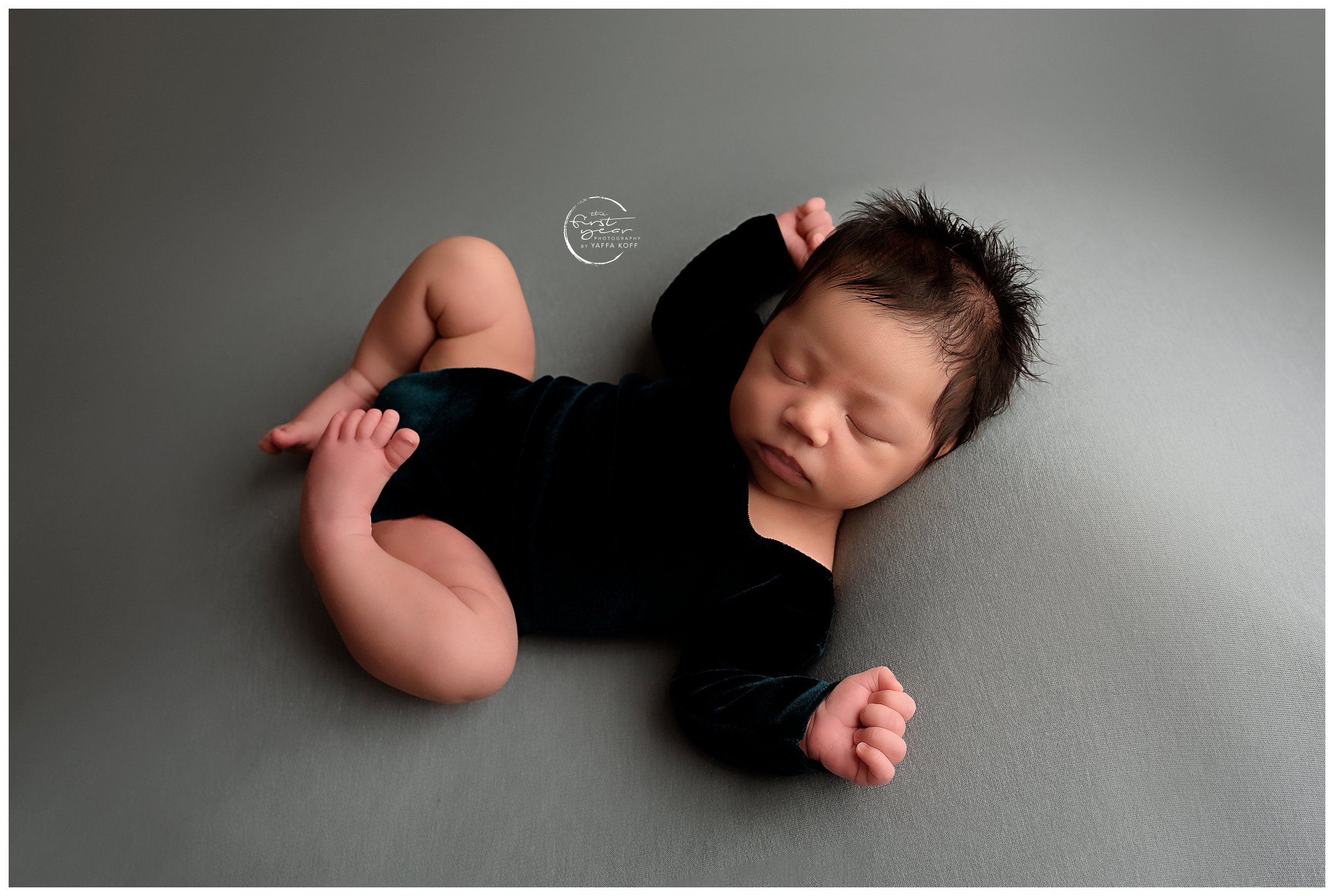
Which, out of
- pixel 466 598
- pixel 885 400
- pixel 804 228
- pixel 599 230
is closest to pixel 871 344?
pixel 885 400

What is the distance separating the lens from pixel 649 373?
1.21 meters

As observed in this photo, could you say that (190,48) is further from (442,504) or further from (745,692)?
(745,692)

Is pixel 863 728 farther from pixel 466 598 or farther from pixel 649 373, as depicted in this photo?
pixel 649 373

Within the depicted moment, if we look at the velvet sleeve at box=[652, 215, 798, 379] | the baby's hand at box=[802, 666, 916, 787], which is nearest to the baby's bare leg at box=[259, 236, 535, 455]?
the velvet sleeve at box=[652, 215, 798, 379]

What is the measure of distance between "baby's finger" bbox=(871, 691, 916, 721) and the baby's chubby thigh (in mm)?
371

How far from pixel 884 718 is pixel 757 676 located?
0.51 feet

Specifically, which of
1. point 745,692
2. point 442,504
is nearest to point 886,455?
point 745,692

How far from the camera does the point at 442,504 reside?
1024 millimetres

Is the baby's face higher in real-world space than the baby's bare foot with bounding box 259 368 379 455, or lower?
higher

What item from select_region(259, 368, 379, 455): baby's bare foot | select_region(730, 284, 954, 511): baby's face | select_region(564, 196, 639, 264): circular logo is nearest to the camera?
select_region(730, 284, 954, 511): baby's face

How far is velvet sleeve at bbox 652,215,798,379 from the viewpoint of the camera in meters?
1.14

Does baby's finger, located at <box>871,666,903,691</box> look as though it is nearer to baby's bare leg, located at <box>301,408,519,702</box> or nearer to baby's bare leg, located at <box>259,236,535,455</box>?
baby's bare leg, located at <box>301,408,519,702</box>

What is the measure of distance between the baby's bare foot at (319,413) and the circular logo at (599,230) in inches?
14.2

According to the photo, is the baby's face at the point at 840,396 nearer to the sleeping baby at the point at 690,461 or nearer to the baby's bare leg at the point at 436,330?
the sleeping baby at the point at 690,461
